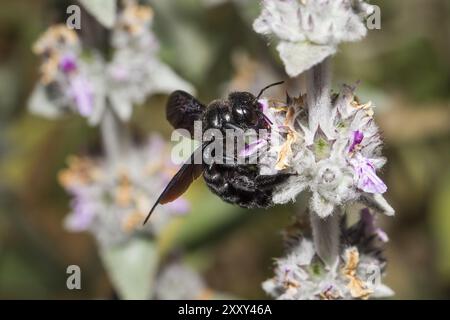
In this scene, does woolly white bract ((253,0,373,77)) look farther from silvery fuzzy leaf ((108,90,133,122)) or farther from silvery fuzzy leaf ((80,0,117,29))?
silvery fuzzy leaf ((108,90,133,122))

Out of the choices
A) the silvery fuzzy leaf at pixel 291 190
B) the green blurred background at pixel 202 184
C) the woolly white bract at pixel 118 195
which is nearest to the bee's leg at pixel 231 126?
the silvery fuzzy leaf at pixel 291 190

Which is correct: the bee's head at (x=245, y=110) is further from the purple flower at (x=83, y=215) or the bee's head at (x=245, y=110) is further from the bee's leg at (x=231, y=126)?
the purple flower at (x=83, y=215)

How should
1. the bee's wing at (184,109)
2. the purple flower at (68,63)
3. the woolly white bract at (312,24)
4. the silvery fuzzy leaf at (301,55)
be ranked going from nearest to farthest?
the silvery fuzzy leaf at (301,55) < the woolly white bract at (312,24) < the bee's wing at (184,109) < the purple flower at (68,63)

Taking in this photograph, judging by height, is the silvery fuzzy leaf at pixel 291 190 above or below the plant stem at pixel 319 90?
below

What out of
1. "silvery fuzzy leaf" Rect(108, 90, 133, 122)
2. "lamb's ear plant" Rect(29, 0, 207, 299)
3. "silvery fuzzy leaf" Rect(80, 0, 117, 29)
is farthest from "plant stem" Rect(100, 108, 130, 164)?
"silvery fuzzy leaf" Rect(80, 0, 117, 29)

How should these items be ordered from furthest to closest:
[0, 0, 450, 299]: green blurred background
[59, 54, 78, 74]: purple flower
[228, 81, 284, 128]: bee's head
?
1. [0, 0, 450, 299]: green blurred background
2. [59, 54, 78, 74]: purple flower
3. [228, 81, 284, 128]: bee's head

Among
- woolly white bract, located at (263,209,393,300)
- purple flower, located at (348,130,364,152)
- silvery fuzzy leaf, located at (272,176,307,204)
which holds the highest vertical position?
purple flower, located at (348,130,364,152)

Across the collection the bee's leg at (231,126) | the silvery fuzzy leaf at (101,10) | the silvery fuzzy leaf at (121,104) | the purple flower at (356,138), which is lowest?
the purple flower at (356,138)
